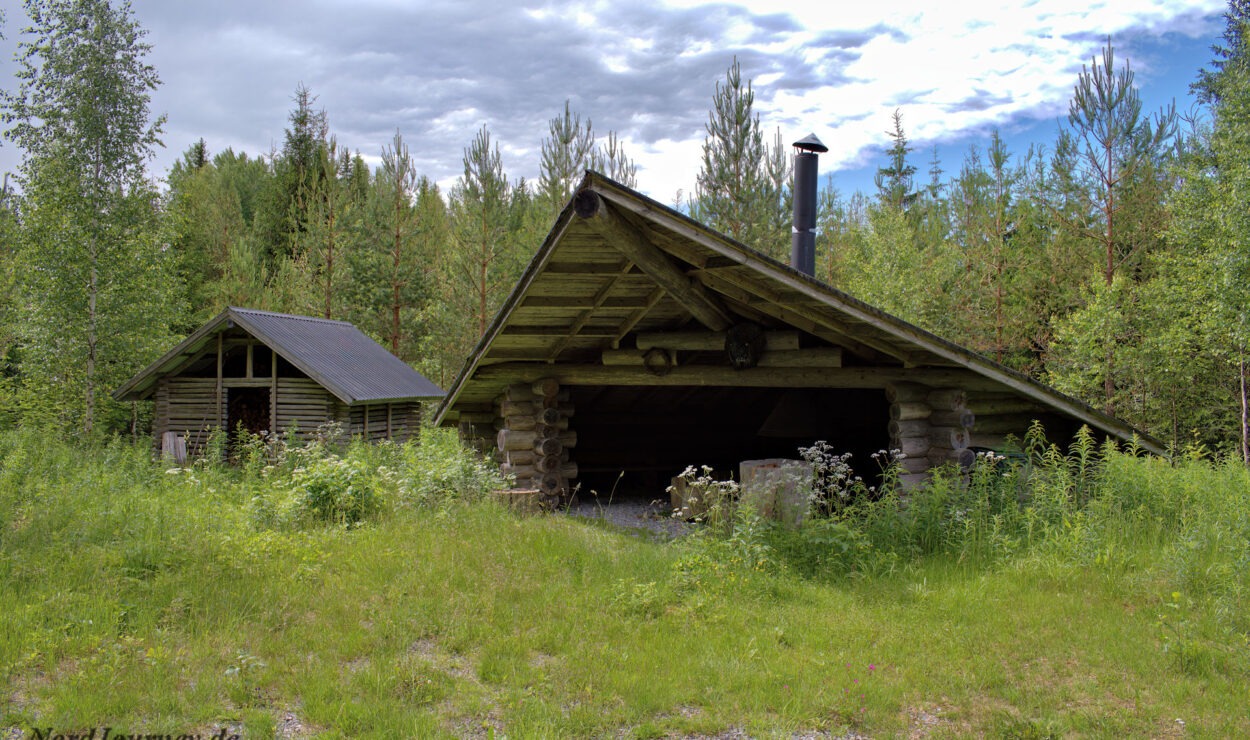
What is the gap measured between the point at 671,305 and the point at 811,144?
3.65 meters

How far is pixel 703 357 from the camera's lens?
10.1 m

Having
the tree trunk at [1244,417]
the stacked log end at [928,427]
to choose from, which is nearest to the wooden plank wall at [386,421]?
the stacked log end at [928,427]

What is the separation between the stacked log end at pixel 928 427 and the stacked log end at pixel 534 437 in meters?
4.19

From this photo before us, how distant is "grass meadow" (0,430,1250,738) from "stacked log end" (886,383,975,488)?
0.51 meters

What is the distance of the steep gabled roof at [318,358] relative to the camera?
1553 centimetres

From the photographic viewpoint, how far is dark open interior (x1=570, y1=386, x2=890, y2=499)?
36.6ft

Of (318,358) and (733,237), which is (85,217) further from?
(733,237)

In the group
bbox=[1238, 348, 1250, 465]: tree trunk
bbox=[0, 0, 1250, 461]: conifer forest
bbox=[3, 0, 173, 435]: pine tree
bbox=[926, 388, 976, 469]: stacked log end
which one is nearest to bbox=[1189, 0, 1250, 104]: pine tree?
bbox=[0, 0, 1250, 461]: conifer forest

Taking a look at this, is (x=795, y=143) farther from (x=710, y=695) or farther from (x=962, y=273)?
(x=962, y=273)

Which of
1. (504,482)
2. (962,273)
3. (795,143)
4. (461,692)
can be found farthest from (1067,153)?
(461,692)

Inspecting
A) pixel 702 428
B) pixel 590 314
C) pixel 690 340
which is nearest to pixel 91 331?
pixel 702 428

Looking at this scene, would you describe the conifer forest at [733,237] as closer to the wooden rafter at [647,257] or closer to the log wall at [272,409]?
the log wall at [272,409]

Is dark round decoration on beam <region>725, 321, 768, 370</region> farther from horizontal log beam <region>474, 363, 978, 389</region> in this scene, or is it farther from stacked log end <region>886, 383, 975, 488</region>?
stacked log end <region>886, 383, 975, 488</region>

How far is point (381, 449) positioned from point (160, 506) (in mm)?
6587
